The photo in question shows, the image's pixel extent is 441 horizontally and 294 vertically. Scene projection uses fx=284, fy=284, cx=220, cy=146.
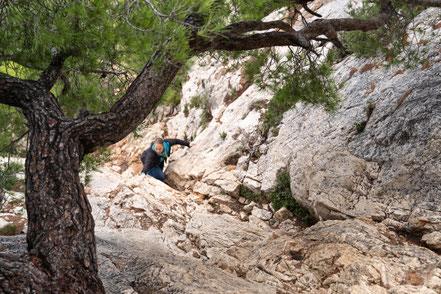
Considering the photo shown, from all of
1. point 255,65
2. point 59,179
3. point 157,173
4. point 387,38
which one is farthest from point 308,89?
point 157,173

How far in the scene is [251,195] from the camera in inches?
238

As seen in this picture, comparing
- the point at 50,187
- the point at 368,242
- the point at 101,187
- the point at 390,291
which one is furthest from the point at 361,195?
the point at 101,187

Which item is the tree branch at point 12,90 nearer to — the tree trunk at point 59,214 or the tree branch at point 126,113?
the tree trunk at point 59,214

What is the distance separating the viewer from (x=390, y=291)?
7.88 ft

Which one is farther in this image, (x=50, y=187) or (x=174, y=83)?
(x=174, y=83)

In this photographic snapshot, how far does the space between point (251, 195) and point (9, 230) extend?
13.7 feet

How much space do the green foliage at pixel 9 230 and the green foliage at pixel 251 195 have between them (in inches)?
158

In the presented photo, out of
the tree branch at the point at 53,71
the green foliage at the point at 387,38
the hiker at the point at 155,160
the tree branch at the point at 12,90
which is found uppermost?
the green foliage at the point at 387,38

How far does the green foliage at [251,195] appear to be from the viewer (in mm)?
5846

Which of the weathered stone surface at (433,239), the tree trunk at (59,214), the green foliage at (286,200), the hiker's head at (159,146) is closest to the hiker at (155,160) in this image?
the hiker's head at (159,146)

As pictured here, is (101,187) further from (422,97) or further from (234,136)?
(422,97)

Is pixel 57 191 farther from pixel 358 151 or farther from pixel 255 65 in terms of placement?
pixel 358 151

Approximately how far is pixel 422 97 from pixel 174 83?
3599mm

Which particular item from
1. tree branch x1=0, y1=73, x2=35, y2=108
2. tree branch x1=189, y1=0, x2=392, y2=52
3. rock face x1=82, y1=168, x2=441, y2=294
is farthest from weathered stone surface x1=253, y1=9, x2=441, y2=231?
tree branch x1=0, y1=73, x2=35, y2=108
